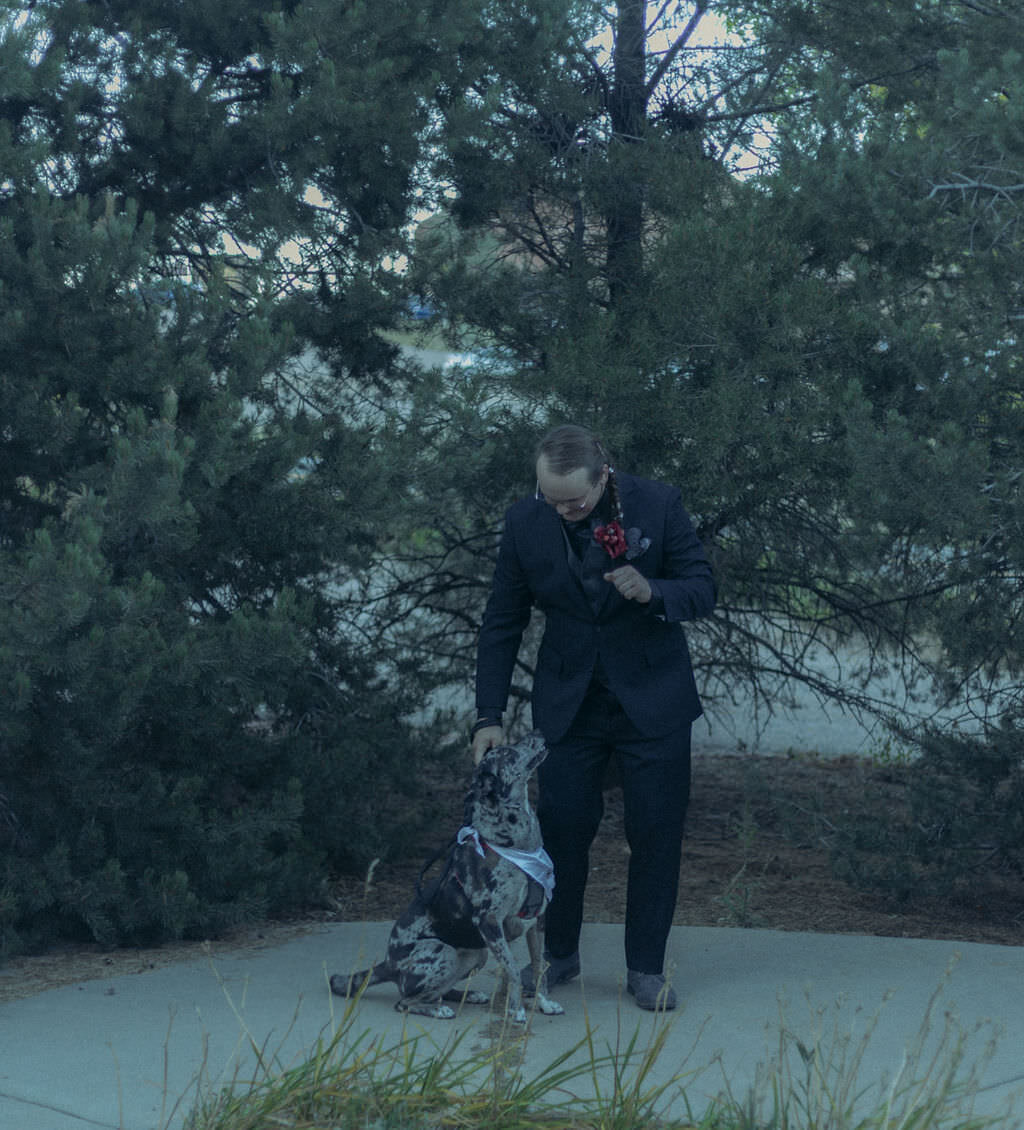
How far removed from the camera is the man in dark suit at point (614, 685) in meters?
4.61

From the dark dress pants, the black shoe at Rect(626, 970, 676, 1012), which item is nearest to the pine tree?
the dark dress pants

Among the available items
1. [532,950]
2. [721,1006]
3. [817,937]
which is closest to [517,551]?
[532,950]

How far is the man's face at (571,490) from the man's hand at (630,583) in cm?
24

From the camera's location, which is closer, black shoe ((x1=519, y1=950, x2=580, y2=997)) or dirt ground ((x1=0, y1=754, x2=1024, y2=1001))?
black shoe ((x1=519, y1=950, x2=580, y2=997))

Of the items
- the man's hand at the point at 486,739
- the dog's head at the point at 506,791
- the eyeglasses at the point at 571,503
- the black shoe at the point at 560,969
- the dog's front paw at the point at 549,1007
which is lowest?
the dog's front paw at the point at 549,1007

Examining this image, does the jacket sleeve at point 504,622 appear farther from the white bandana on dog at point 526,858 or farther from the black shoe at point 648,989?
the black shoe at point 648,989

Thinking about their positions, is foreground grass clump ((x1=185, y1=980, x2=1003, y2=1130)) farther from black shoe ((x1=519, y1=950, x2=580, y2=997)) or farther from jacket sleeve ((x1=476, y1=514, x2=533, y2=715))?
jacket sleeve ((x1=476, y1=514, x2=533, y2=715))

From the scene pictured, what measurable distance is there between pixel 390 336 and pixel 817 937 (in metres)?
3.44

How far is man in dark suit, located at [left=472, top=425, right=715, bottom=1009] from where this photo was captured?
4613 mm

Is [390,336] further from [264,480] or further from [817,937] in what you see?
[817,937]

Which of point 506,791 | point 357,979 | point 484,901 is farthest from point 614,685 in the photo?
point 357,979

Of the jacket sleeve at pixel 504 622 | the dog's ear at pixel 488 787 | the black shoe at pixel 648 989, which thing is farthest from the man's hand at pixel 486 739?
the black shoe at pixel 648 989

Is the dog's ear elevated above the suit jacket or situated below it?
below

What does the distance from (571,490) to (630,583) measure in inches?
13.0
